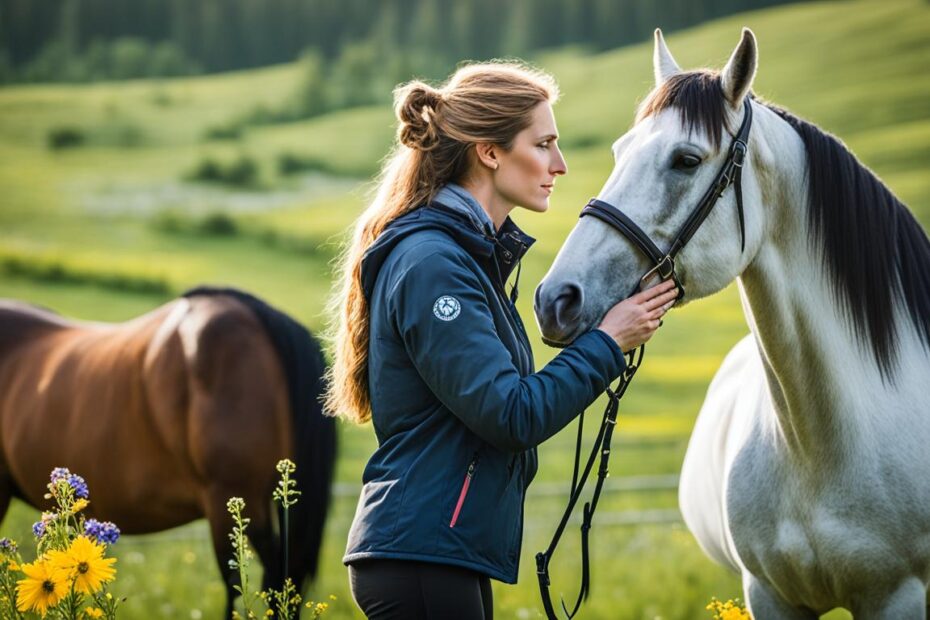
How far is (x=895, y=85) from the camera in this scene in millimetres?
15078

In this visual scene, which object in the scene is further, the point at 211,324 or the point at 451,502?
the point at 211,324

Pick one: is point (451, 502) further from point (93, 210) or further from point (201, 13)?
point (201, 13)

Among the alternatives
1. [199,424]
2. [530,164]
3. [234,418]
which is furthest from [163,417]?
A: [530,164]

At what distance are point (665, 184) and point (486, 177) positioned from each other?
1.36 ft

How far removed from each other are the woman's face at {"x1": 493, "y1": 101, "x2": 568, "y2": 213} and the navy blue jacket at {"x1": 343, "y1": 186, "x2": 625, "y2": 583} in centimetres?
16

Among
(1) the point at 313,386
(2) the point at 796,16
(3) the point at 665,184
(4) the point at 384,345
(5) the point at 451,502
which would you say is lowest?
(1) the point at 313,386

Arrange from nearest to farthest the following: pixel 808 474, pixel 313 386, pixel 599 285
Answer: pixel 599 285, pixel 808 474, pixel 313 386

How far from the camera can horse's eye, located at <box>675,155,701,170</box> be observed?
2262 mm

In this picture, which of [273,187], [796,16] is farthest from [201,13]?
[796,16]

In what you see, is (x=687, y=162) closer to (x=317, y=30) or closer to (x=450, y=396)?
(x=450, y=396)

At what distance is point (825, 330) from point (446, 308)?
111cm

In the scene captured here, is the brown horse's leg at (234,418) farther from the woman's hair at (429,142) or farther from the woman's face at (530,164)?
the woman's face at (530,164)

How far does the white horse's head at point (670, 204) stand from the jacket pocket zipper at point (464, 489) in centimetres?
32

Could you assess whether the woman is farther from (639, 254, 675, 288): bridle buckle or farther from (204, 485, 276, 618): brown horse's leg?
(204, 485, 276, 618): brown horse's leg
